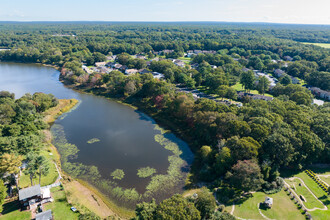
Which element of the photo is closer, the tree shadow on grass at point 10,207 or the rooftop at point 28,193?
the tree shadow on grass at point 10,207

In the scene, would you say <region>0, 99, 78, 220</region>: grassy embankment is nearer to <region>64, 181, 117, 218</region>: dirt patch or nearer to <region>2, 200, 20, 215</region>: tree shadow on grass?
<region>2, 200, 20, 215</region>: tree shadow on grass

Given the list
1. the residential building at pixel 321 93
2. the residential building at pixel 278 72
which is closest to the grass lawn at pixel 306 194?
the residential building at pixel 321 93

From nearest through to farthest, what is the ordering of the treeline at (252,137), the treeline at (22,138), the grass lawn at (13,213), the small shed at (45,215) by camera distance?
the small shed at (45,215)
the grass lawn at (13,213)
the treeline at (22,138)
the treeline at (252,137)

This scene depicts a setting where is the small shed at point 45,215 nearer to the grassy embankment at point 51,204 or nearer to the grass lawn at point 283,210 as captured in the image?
the grassy embankment at point 51,204

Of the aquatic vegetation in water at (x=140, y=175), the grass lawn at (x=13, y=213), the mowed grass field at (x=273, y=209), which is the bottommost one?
the aquatic vegetation in water at (x=140, y=175)

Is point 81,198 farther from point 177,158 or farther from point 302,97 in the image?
point 302,97

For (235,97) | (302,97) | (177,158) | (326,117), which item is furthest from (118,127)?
(302,97)

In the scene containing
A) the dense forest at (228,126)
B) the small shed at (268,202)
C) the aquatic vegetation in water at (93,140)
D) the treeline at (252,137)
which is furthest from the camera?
the aquatic vegetation in water at (93,140)

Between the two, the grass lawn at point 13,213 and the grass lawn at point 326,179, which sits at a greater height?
the grass lawn at point 13,213
